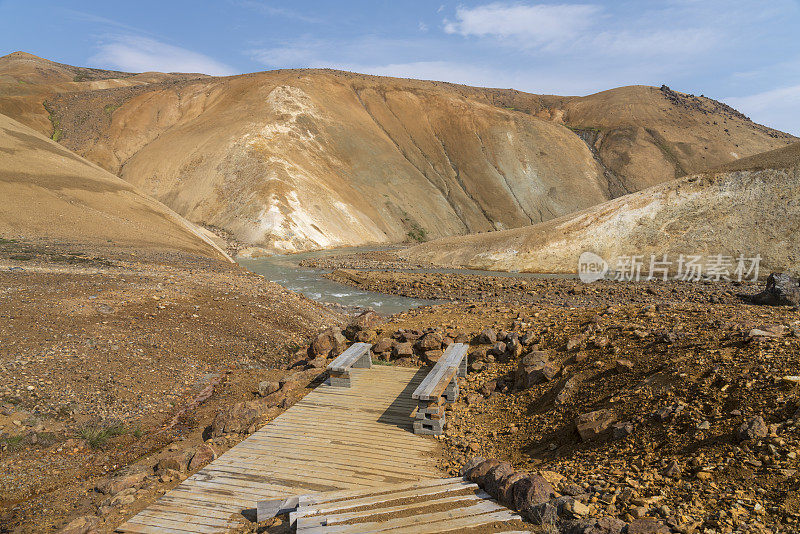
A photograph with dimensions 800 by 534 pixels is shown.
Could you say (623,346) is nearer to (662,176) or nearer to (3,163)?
(3,163)

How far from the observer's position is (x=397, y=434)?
23.8 feet

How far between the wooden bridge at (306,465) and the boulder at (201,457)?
461 millimetres

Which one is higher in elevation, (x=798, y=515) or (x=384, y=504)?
(x=798, y=515)

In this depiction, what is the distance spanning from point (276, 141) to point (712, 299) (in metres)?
55.8

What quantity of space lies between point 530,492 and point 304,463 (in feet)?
10.7

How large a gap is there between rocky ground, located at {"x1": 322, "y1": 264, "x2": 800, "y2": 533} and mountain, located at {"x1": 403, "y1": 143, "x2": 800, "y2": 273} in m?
27.7

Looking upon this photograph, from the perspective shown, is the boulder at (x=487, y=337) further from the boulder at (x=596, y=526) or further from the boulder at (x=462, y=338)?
the boulder at (x=596, y=526)

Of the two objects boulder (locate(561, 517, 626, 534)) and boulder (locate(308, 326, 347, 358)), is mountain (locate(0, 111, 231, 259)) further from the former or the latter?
boulder (locate(561, 517, 626, 534))

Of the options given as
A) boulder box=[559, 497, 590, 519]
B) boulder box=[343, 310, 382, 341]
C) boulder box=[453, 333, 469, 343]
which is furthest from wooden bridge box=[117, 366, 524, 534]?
boulder box=[343, 310, 382, 341]

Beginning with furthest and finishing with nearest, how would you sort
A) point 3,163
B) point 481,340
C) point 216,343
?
point 3,163 < point 216,343 < point 481,340

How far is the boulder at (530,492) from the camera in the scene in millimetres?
4609

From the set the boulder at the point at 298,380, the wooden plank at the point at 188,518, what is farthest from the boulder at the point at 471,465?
the boulder at the point at 298,380

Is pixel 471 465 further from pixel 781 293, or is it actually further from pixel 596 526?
pixel 781 293

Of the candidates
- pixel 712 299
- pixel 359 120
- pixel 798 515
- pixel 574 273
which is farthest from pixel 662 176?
pixel 798 515
